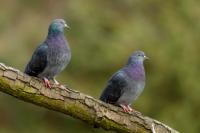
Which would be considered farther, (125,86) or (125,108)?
(125,86)

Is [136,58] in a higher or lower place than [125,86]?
higher

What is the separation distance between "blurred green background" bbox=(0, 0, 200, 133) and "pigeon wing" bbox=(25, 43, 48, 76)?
31.4 feet

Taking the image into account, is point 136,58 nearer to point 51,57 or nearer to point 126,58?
point 51,57

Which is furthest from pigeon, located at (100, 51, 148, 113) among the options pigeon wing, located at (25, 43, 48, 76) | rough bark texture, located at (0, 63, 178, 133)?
pigeon wing, located at (25, 43, 48, 76)

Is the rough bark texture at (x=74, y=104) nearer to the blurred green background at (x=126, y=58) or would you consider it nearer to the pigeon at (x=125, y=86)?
the pigeon at (x=125, y=86)

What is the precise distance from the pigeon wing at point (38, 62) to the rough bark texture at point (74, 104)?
36 cm

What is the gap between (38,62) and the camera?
33.0 feet

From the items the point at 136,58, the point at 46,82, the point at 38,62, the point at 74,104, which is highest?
the point at 136,58

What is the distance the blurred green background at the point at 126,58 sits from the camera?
21031 mm

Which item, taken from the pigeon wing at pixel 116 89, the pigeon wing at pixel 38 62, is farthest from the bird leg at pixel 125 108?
the pigeon wing at pixel 38 62

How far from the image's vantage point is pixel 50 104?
9.55m

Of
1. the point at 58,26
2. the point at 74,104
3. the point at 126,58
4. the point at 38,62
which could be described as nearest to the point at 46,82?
the point at 74,104

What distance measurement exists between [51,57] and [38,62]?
13 centimetres

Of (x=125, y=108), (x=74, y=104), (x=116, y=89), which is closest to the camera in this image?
(x=74, y=104)
